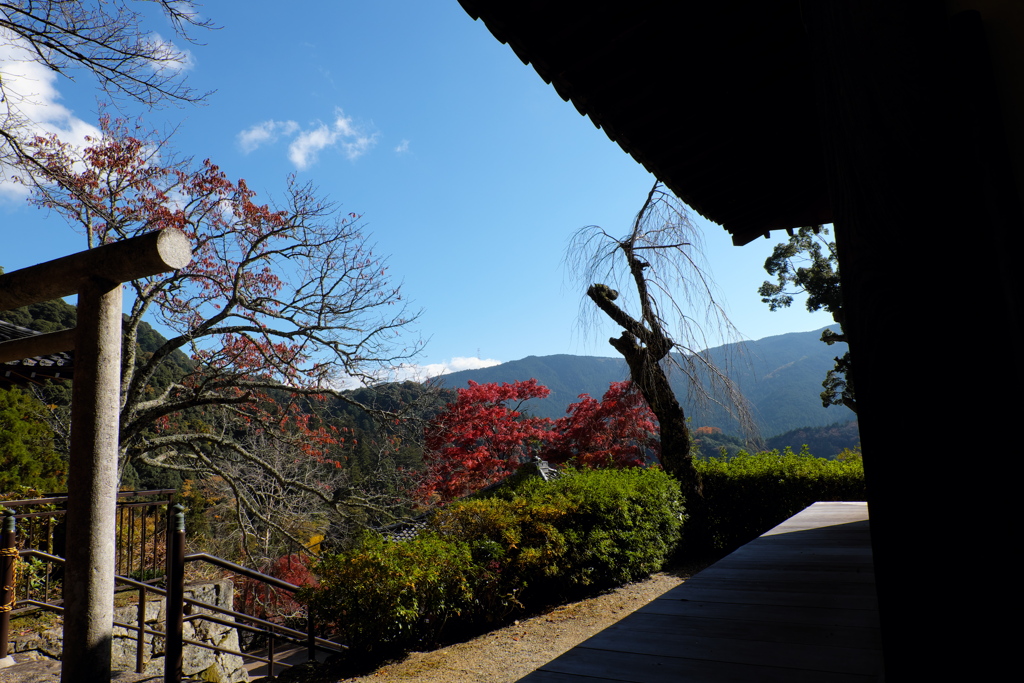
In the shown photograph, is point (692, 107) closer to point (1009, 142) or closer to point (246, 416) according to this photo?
point (1009, 142)

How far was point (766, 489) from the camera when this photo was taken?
8.58 metres

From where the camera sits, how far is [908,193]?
0.81 metres

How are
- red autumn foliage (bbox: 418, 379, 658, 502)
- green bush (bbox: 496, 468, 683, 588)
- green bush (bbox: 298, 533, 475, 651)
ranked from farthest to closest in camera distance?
red autumn foliage (bbox: 418, 379, 658, 502)
green bush (bbox: 496, 468, 683, 588)
green bush (bbox: 298, 533, 475, 651)

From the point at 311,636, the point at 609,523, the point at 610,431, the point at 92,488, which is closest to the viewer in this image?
the point at 92,488

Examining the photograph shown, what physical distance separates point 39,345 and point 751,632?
12.7 feet

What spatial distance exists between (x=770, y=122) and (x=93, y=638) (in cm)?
376

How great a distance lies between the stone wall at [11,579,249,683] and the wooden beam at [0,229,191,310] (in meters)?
3.43

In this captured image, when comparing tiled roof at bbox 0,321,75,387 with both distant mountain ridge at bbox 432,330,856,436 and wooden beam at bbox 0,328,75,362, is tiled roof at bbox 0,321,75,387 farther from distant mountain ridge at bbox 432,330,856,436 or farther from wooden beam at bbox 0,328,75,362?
distant mountain ridge at bbox 432,330,856,436

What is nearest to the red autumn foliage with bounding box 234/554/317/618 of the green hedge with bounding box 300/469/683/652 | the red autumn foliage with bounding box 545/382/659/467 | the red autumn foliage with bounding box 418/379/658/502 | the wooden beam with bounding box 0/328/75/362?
the red autumn foliage with bounding box 418/379/658/502

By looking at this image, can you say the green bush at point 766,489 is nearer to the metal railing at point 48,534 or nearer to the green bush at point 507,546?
the green bush at point 507,546

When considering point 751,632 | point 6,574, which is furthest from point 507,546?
point 6,574

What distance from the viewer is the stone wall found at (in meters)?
4.82

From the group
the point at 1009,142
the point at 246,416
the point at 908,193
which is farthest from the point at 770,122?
the point at 246,416

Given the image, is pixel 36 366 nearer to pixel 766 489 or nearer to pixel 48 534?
pixel 48 534
